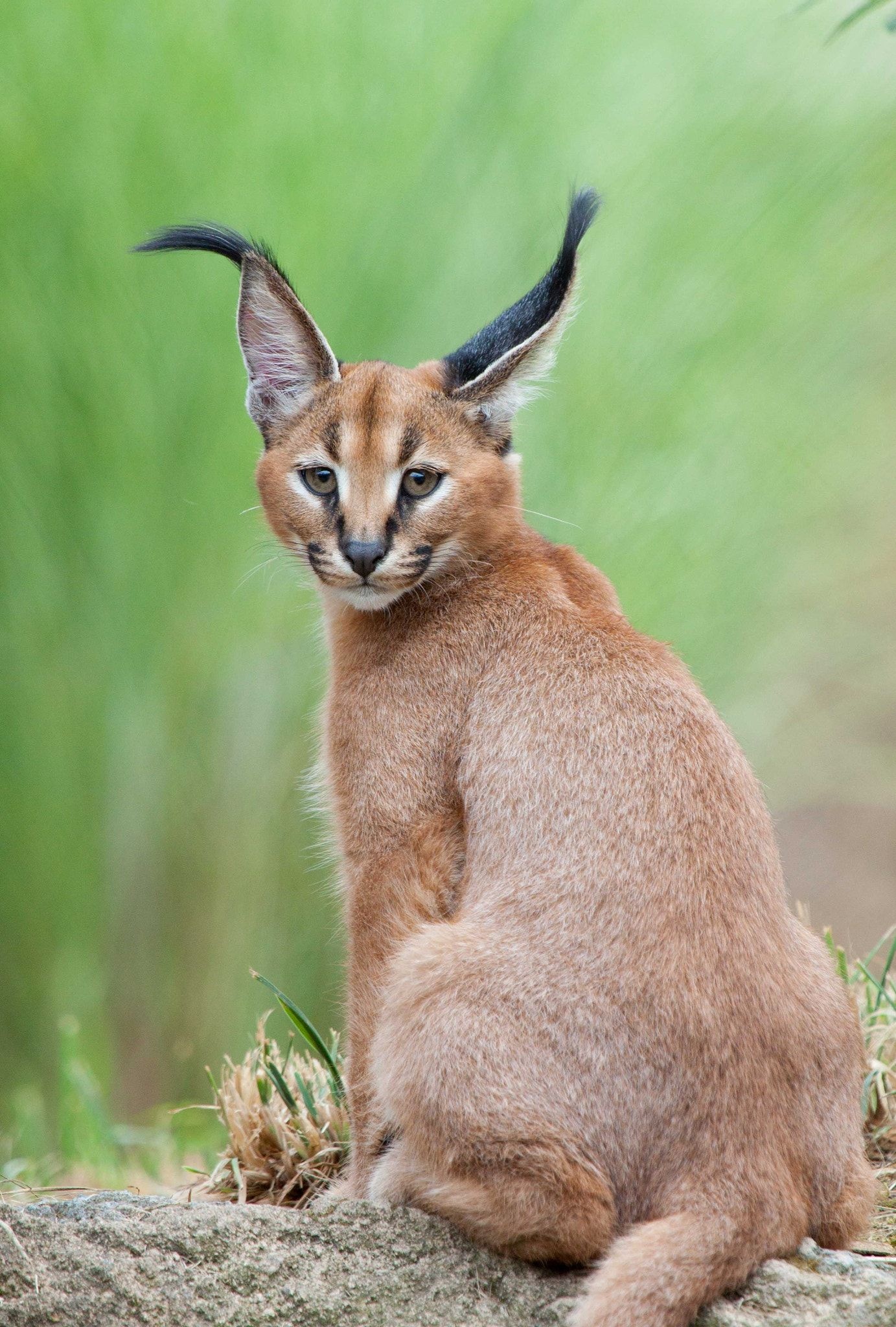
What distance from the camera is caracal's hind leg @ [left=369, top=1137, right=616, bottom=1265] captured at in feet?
7.48

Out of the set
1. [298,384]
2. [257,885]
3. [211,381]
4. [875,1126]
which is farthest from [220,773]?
[875,1126]

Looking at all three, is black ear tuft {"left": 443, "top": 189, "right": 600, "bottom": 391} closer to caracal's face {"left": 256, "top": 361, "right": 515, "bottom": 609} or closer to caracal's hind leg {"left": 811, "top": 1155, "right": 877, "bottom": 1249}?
caracal's face {"left": 256, "top": 361, "right": 515, "bottom": 609}

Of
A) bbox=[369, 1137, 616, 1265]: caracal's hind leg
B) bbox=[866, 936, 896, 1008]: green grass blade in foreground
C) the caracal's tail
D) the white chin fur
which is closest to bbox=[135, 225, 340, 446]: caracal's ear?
the white chin fur

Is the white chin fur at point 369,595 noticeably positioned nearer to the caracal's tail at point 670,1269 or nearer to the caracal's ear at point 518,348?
the caracal's ear at point 518,348

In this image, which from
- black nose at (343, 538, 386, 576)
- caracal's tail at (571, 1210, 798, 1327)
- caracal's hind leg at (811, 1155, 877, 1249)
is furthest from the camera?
black nose at (343, 538, 386, 576)

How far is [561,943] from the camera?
95.5 inches

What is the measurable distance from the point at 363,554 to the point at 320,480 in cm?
30

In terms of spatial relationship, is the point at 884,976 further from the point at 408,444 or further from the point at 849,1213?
the point at 408,444

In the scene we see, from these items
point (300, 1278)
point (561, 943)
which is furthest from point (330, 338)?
point (300, 1278)

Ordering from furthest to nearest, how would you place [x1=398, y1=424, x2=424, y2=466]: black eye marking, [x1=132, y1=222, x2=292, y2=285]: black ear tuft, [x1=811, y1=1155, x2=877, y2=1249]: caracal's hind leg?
[x1=132, y1=222, x2=292, y2=285]: black ear tuft → [x1=398, y1=424, x2=424, y2=466]: black eye marking → [x1=811, y1=1155, x2=877, y2=1249]: caracal's hind leg

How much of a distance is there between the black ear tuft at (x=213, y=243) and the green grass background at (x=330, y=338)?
2339 millimetres

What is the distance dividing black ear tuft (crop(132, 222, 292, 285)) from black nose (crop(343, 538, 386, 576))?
2.38 feet

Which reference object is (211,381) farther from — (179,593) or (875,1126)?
(875,1126)

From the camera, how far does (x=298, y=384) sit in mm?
3307
